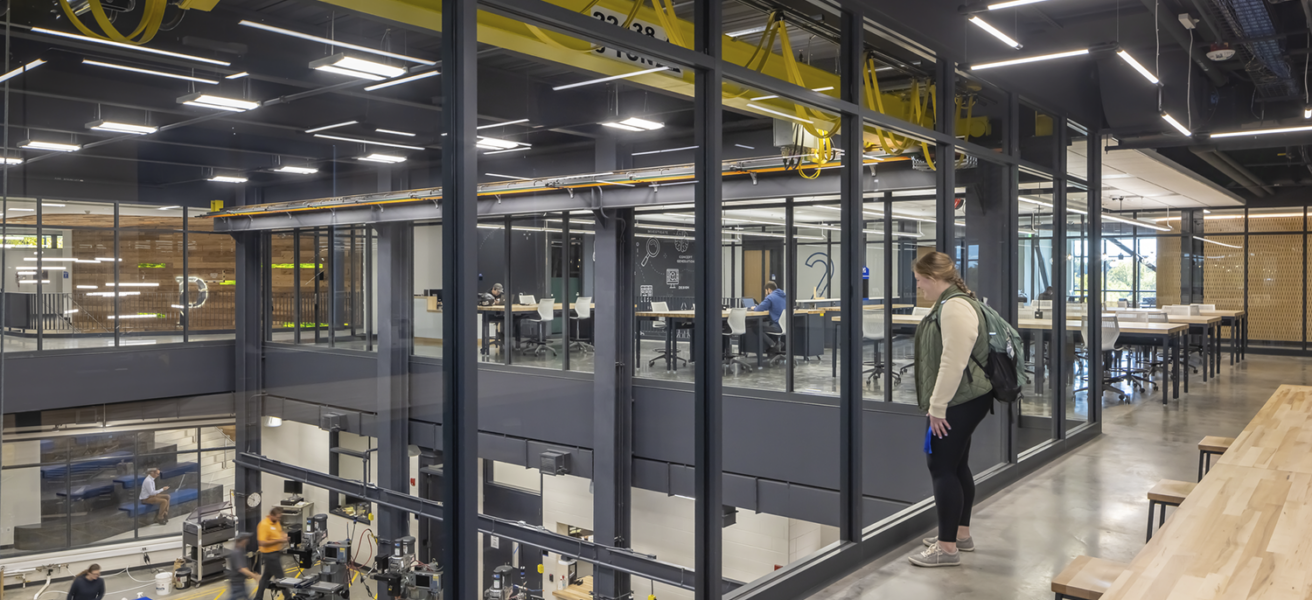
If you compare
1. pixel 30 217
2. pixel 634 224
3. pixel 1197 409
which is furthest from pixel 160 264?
pixel 1197 409

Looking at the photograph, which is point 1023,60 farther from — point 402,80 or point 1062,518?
point 402,80

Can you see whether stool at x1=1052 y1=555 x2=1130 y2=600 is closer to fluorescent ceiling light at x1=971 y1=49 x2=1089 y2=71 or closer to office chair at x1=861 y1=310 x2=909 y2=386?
office chair at x1=861 y1=310 x2=909 y2=386

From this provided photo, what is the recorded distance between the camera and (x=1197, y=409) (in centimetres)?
923

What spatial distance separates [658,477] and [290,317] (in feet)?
8.29

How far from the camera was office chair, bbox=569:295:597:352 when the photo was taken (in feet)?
13.1

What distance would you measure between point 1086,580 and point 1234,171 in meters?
14.2

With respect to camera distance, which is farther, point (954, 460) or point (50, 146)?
point (954, 460)

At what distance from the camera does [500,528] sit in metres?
2.76

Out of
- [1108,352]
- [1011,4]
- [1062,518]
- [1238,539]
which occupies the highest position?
[1011,4]

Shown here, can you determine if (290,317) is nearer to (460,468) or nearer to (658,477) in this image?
(460,468)

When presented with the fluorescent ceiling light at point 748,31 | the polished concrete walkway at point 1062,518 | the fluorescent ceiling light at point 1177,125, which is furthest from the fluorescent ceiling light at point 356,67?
the fluorescent ceiling light at point 1177,125

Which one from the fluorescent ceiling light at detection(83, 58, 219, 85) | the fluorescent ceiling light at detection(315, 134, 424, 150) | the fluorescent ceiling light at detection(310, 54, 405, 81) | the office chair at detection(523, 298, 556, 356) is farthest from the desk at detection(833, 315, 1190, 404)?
Answer: the fluorescent ceiling light at detection(83, 58, 219, 85)

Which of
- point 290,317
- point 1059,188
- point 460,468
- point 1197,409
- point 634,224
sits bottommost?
point 1197,409

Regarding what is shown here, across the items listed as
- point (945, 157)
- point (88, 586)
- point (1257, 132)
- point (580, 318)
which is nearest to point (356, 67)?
point (88, 586)
